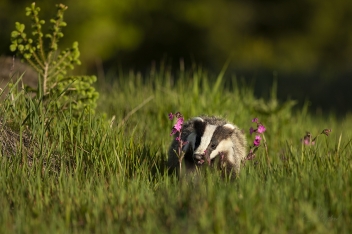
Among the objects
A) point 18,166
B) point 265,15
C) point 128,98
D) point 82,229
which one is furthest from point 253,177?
point 265,15

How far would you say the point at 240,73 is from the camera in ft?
60.7

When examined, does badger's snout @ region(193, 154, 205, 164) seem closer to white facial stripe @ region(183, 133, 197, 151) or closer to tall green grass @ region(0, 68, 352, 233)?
tall green grass @ region(0, 68, 352, 233)

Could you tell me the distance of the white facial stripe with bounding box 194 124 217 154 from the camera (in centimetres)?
638

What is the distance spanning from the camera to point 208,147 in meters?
6.55

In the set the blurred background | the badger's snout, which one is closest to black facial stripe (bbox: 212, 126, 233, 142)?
the badger's snout

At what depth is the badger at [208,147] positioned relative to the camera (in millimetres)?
6453

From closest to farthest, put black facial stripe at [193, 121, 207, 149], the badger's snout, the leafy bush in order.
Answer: the badger's snout < black facial stripe at [193, 121, 207, 149] < the leafy bush

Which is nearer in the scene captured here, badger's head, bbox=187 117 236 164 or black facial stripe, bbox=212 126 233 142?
badger's head, bbox=187 117 236 164

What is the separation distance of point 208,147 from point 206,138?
0.09 metres

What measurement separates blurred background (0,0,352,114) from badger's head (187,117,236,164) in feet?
32.7

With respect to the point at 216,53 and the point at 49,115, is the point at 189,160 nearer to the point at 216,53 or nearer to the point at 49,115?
the point at 49,115

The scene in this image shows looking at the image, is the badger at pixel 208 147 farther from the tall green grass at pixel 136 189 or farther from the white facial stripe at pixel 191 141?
the tall green grass at pixel 136 189

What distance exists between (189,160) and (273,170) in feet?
3.42

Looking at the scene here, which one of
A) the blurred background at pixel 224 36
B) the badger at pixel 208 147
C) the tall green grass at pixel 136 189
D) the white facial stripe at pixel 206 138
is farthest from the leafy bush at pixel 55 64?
the blurred background at pixel 224 36
